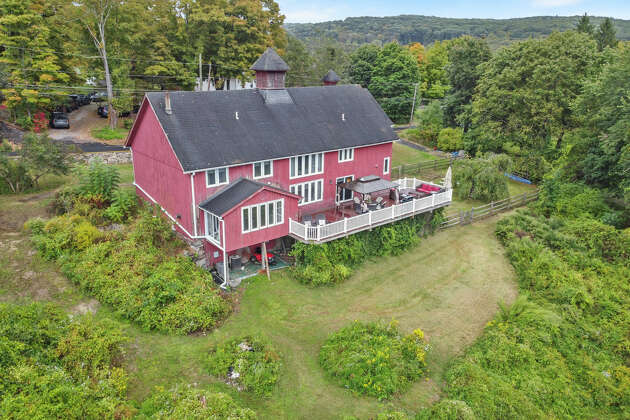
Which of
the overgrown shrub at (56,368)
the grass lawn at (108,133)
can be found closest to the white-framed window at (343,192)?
the overgrown shrub at (56,368)

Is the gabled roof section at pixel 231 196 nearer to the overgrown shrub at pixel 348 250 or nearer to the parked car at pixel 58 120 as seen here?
the overgrown shrub at pixel 348 250

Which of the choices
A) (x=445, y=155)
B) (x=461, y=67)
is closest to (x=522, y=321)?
(x=445, y=155)

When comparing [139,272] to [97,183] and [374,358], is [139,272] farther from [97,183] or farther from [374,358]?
[374,358]

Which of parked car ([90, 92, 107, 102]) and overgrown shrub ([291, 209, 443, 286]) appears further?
parked car ([90, 92, 107, 102])

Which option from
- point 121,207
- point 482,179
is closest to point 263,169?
point 121,207

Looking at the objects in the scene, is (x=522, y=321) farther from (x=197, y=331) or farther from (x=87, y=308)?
(x=87, y=308)

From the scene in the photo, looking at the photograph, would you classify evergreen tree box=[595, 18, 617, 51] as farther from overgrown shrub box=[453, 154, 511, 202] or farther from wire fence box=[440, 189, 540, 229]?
overgrown shrub box=[453, 154, 511, 202]

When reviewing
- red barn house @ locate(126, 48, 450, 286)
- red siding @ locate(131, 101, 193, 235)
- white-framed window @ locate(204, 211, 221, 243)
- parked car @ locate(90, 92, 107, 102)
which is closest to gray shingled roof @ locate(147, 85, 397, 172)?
red barn house @ locate(126, 48, 450, 286)
